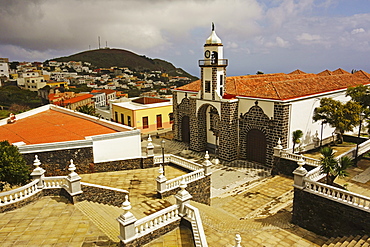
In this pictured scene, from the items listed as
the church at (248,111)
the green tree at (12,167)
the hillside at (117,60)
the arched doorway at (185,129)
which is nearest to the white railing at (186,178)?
the green tree at (12,167)

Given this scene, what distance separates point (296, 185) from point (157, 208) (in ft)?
20.3

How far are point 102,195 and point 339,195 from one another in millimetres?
9961

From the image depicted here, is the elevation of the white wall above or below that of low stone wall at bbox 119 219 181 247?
above

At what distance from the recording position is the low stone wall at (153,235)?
8.41 meters

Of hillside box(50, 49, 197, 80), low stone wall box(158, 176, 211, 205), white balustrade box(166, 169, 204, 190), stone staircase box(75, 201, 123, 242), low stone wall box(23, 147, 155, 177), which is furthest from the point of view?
hillside box(50, 49, 197, 80)

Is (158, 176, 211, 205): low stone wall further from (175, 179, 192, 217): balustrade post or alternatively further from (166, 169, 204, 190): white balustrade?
(175, 179, 192, 217): balustrade post

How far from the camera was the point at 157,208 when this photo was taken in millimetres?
11648

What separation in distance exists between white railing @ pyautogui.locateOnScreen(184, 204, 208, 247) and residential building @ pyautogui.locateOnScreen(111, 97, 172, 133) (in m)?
21.9

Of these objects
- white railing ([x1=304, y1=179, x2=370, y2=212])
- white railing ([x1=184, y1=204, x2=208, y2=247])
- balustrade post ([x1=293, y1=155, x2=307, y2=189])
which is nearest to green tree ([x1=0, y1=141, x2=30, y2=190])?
white railing ([x1=184, y1=204, x2=208, y2=247])

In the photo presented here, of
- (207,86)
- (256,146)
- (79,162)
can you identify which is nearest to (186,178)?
(79,162)

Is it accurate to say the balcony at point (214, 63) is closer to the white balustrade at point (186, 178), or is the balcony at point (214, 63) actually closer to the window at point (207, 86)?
the window at point (207, 86)

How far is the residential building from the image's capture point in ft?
102

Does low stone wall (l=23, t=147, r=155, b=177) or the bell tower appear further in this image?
the bell tower

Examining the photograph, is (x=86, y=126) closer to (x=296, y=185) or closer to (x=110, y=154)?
(x=110, y=154)
